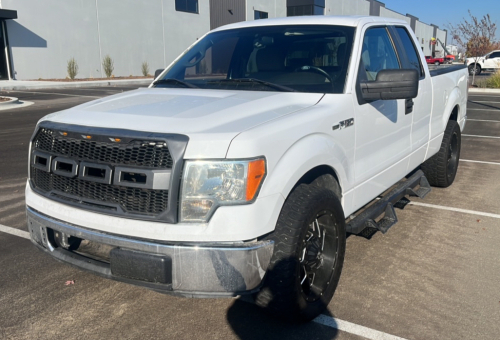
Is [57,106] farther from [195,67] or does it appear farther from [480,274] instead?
[480,274]

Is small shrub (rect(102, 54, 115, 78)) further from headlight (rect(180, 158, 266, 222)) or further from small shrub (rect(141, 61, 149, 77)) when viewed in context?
headlight (rect(180, 158, 266, 222))

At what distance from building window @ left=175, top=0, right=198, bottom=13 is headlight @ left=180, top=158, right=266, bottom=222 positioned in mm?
35806

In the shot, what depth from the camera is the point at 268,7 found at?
142ft

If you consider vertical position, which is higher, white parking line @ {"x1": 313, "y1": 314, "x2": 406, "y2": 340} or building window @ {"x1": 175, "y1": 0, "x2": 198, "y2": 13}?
building window @ {"x1": 175, "y1": 0, "x2": 198, "y2": 13}

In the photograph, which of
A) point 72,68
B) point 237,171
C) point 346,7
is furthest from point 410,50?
point 346,7

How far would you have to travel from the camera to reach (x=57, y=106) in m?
16.4

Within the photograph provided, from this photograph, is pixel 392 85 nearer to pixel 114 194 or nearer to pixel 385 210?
pixel 385 210

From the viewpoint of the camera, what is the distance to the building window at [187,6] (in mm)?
36125

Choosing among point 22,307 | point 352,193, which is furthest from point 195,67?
point 22,307

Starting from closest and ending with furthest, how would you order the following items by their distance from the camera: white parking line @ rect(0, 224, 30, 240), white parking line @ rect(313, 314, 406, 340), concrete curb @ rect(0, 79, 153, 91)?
1. white parking line @ rect(313, 314, 406, 340)
2. white parking line @ rect(0, 224, 30, 240)
3. concrete curb @ rect(0, 79, 153, 91)

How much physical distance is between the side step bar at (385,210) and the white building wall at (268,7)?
37.6 m

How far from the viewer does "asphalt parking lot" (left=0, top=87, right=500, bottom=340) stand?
3.11 meters

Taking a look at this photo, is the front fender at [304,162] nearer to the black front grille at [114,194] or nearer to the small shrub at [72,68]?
the black front grille at [114,194]

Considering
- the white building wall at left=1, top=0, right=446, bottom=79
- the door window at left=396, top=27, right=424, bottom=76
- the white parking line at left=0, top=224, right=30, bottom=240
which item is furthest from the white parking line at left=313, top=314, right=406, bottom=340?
the white building wall at left=1, top=0, right=446, bottom=79
